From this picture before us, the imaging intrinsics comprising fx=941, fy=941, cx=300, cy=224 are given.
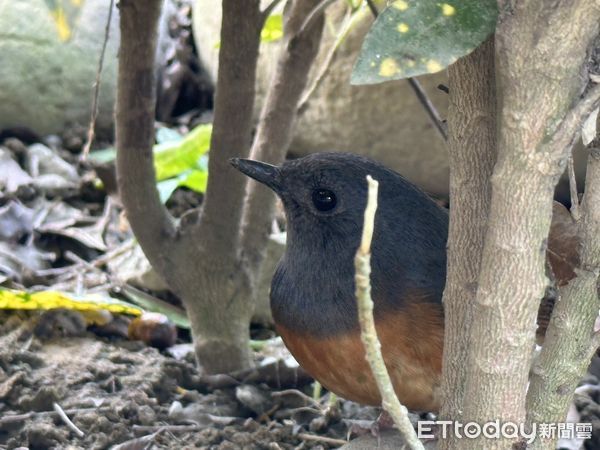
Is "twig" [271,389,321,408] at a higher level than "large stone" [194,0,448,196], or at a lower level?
lower

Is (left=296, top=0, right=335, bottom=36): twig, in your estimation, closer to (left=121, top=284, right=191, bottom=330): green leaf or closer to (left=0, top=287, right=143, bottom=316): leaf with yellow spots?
(left=0, top=287, right=143, bottom=316): leaf with yellow spots

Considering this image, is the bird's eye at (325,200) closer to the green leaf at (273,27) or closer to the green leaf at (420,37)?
the green leaf at (273,27)

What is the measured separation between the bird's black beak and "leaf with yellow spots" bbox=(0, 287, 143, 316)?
0.70 meters

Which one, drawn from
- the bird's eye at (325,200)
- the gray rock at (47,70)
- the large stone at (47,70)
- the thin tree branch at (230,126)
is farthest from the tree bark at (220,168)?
the gray rock at (47,70)

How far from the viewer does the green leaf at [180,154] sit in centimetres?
352

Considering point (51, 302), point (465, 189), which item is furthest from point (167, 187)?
point (465, 189)

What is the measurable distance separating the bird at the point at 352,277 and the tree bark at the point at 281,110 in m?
0.30

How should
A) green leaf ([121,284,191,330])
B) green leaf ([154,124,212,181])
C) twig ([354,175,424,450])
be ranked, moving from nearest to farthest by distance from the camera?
twig ([354,175,424,450]) → green leaf ([121,284,191,330]) → green leaf ([154,124,212,181])

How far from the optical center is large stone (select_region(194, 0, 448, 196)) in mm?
4094

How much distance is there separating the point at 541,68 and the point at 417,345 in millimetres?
1016

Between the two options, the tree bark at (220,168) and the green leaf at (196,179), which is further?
the green leaf at (196,179)

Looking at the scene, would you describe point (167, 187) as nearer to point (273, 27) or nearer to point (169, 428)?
point (273, 27)

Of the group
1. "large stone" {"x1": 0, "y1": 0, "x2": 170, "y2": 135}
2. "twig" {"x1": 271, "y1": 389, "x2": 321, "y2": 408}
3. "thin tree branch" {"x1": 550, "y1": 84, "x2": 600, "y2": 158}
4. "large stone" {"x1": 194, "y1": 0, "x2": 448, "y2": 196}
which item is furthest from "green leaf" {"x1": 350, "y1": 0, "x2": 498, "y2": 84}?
"large stone" {"x1": 0, "y1": 0, "x2": 170, "y2": 135}

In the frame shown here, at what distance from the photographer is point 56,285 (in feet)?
10.5
